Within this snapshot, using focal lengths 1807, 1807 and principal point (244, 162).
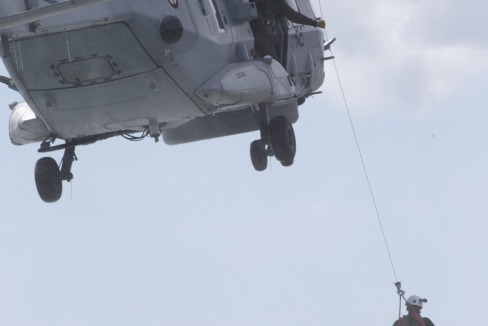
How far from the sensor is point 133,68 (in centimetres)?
3081

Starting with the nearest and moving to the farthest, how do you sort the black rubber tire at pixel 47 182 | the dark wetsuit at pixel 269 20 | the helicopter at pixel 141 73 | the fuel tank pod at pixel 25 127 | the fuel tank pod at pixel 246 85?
the helicopter at pixel 141 73
the fuel tank pod at pixel 246 85
the fuel tank pod at pixel 25 127
the dark wetsuit at pixel 269 20
the black rubber tire at pixel 47 182

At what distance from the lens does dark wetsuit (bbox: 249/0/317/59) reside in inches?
1341

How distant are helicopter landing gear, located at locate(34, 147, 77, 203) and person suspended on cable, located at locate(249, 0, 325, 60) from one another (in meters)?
4.30

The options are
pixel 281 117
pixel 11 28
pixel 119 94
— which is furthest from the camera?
pixel 281 117

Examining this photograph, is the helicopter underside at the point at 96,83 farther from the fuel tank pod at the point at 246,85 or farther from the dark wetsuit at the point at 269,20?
the dark wetsuit at the point at 269,20

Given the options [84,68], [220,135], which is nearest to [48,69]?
[84,68]

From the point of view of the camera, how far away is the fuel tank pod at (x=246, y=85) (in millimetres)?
31797

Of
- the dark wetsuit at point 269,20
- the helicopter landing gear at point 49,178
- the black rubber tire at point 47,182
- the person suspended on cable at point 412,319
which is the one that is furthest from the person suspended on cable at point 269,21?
the person suspended on cable at point 412,319

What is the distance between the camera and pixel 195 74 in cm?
3158

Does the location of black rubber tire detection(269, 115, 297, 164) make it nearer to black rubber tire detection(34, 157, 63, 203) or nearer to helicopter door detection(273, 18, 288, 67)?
helicopter door detection(273, 18, 288, 67)

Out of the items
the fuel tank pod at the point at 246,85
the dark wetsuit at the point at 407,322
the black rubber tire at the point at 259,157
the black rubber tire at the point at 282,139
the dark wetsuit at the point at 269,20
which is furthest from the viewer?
the black rubber tire at the point at 259,157

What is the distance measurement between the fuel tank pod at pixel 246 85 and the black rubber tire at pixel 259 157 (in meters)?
1.94

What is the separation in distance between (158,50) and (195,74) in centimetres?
122

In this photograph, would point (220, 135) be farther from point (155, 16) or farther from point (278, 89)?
point (155, 16)
